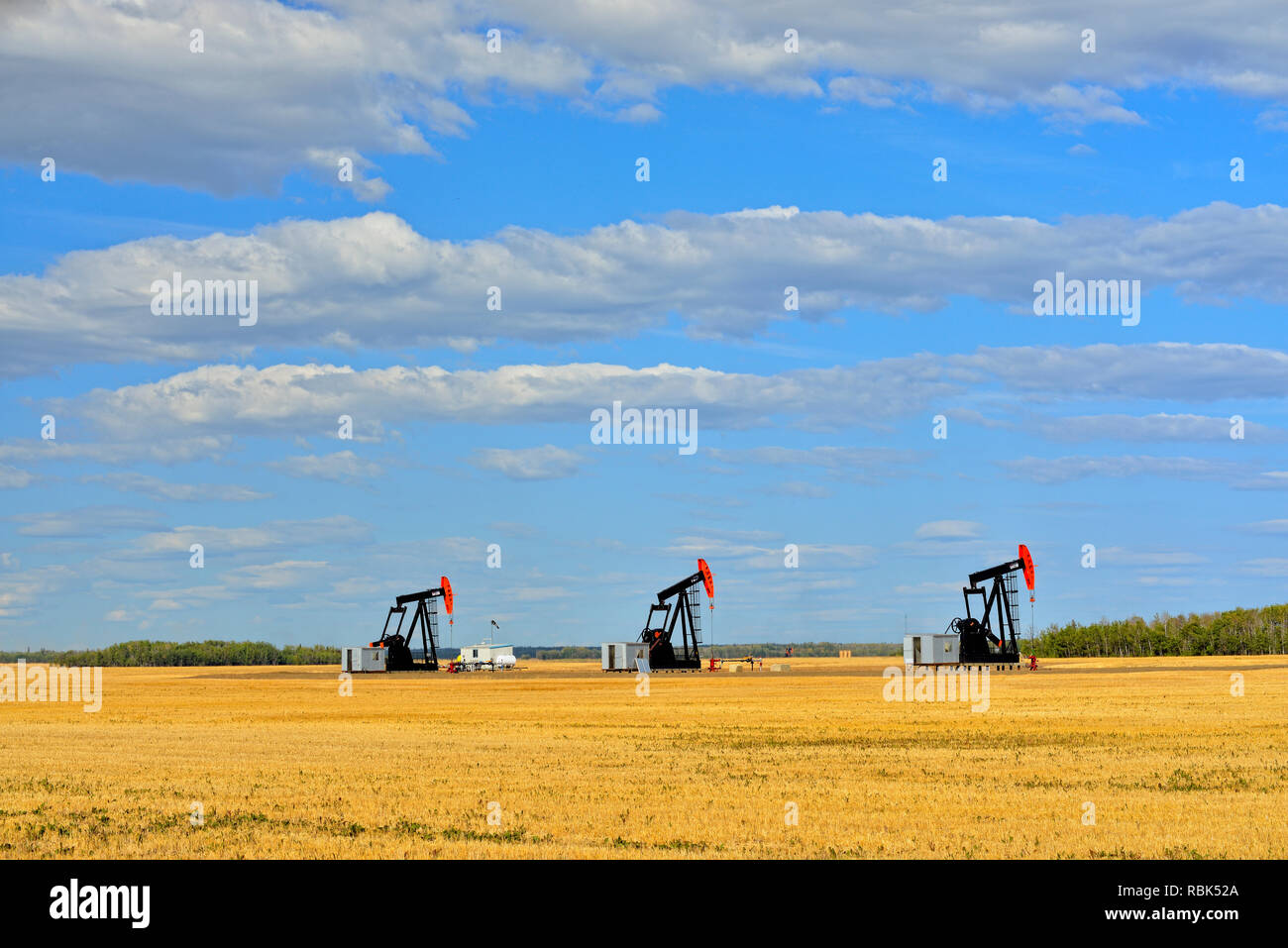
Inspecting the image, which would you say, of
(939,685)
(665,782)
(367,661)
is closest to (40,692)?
(367,661)

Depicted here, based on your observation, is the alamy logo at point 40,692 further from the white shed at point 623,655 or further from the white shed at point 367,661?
the white shed at point 623,655

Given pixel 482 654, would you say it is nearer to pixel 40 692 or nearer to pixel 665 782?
pixel 40 692

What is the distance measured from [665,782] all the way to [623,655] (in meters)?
108

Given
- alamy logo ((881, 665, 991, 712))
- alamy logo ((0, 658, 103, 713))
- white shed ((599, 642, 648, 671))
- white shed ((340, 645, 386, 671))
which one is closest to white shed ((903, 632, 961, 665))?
alamy logo ((881, 665, 991, 712))
